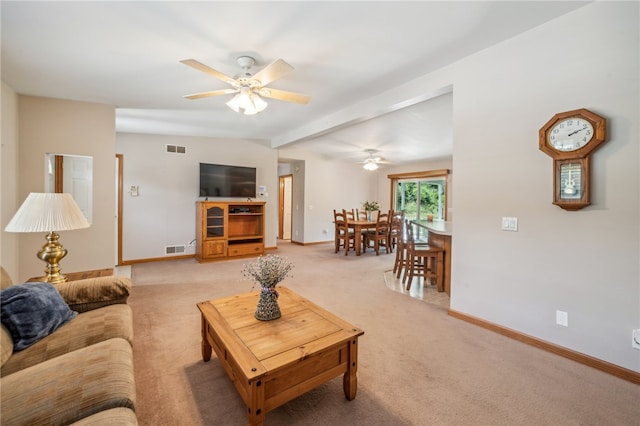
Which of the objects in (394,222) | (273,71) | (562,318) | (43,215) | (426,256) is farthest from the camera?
(394,222)

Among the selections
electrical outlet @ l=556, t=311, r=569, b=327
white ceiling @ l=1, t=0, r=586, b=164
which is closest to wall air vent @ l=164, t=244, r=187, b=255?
white ceiling @ l=1, t=0, r=586, b=164

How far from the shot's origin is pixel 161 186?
5.42 meters

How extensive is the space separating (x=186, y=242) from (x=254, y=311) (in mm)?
4443

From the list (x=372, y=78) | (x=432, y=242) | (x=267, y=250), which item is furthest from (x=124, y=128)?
(x=432, y=242)

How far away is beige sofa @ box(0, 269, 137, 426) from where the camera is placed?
1.01 meters

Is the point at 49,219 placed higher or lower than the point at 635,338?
higher

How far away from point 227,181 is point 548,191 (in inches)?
215

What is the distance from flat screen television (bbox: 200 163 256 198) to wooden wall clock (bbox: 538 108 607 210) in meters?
5.30

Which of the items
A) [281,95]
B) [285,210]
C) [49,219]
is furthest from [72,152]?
[285,210]

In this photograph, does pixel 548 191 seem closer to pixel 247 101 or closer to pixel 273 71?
pixel 273 71

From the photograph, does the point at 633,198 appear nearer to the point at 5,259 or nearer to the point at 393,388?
the point at 393,388

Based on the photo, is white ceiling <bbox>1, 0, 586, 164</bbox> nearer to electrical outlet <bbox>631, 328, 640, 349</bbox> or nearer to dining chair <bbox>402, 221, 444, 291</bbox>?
dining chair <bbox>402, 221, 444, 291</bbox>

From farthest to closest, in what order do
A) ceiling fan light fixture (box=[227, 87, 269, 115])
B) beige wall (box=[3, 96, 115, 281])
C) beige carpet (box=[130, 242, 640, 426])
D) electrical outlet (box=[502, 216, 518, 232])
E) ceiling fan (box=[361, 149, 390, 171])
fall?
ceiling fan (box=[361, 149, 390, 171]), beige wall (box=[3, 96, 115, 281]), ceiling fan light fixture (box=[227, 87, 269, 115]), electrical outlet (box=[502, 216, 518, 232]), beige carpet (box=[130, 242, 640, 426])

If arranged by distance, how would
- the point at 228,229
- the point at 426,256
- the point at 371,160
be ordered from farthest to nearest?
the point at 371,160
the point at 228,229
the point at 426,256
